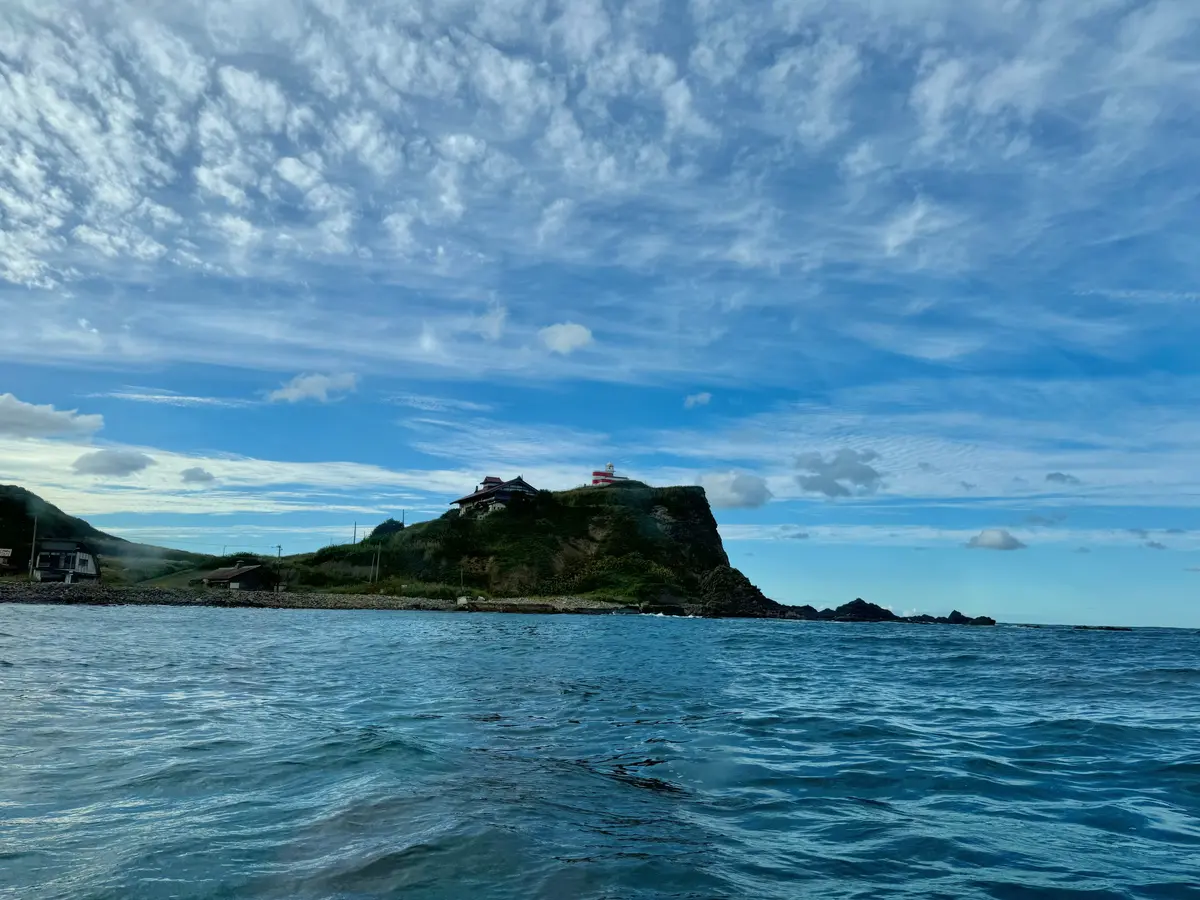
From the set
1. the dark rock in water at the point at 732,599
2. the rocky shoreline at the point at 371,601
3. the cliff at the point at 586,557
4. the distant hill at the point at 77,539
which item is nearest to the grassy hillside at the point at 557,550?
the cliff at the point at 586,557

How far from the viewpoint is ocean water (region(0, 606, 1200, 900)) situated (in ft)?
24.9

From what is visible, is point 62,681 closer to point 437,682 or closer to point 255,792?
point 437,682

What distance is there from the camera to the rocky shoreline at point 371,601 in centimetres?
8531

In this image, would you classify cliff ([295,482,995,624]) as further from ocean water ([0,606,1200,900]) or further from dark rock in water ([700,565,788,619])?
ocean water ([0,606,1200,900])

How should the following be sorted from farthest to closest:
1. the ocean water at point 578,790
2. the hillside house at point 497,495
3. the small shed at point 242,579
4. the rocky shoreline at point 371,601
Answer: the hillside house at point 497,495 → the small shed at point 242,579 → the rocky shoreline at point 371,601 → the ocean water at point 578,790

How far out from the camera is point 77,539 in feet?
509

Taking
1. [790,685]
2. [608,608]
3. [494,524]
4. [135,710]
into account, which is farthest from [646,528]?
[135,710]

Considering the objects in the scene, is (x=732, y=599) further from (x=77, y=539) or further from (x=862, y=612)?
(x=77, y=539)

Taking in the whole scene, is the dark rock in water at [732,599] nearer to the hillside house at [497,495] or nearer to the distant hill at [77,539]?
the hillside house at [497,495]

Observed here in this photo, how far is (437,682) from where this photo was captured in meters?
24.2

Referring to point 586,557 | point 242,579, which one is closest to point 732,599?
point 586,557

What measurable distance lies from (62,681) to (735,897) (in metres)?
20.3

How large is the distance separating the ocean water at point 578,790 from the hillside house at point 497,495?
13751cm

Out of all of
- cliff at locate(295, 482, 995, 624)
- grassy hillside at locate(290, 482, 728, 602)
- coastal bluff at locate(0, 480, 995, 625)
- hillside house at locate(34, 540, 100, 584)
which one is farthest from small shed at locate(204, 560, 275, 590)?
hillside house at locate(34, 540, 100, 584)
